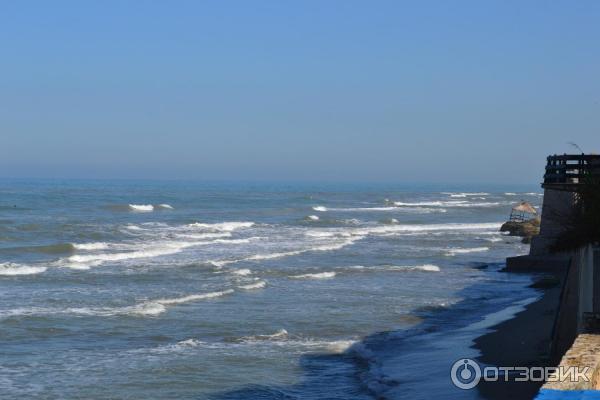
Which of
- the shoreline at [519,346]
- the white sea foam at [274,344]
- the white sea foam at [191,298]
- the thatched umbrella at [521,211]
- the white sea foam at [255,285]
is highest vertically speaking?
the thatched umbrella at [521,211]

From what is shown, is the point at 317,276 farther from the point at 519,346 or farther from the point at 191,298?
the point at 519,346

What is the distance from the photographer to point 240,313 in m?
22.0

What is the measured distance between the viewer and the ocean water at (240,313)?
50.6 ft

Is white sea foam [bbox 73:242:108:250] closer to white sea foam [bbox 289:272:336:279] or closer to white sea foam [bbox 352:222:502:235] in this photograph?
white sea foam [bbox 289:272:336:279]

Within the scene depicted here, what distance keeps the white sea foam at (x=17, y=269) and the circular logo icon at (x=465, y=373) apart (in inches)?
694

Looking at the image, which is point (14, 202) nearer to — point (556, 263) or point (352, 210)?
point (352, 210)

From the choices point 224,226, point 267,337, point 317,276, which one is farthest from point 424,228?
point 267,337

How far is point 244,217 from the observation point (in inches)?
2667

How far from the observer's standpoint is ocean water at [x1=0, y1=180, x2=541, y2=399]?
15.4 metres

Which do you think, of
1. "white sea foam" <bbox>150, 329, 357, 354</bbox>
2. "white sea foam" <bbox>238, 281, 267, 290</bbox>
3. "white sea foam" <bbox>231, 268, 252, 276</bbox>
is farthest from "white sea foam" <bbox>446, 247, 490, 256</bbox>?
"white sea foam" <bbox>150, 329, 357, 354</bbox>

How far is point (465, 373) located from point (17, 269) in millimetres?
19493

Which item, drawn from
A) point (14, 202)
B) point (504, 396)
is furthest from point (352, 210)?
point (504, 396)

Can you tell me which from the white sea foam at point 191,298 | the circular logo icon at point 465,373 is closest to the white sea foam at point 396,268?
the white sea foam at point 191,298
